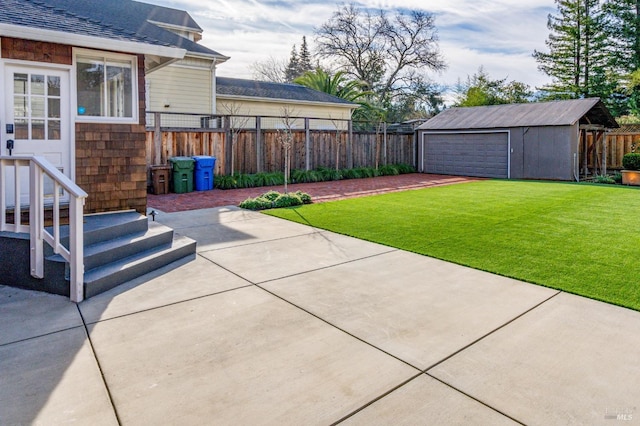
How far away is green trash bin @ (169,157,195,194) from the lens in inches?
436

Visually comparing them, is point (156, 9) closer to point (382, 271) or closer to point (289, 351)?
point (382, 271)

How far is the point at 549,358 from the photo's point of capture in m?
2.75

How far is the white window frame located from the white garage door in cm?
1385

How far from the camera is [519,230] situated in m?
6.46

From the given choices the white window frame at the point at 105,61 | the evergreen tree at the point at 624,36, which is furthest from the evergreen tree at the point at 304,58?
the white window frame at the point at 105,61

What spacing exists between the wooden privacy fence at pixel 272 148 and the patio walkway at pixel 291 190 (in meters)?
1.19

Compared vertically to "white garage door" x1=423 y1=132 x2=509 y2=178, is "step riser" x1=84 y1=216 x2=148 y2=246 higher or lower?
lower

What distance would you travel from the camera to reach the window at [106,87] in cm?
575

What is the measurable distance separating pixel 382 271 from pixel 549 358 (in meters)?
2.03

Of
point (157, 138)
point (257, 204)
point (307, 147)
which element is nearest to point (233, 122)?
point (307, 147)

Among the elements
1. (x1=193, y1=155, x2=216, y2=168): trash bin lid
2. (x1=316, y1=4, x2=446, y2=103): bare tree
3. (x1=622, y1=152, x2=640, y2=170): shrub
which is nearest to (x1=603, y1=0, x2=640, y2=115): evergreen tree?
(x1=316, y1=4, x2=446, y2=103): bare tree

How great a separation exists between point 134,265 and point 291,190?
7.67 metres

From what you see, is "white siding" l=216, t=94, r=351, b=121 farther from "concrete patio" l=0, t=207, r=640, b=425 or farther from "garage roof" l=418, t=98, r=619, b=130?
"concrete patio" l=0, t=207, r=640, b=425

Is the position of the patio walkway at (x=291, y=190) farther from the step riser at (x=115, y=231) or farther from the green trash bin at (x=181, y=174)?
the step riser at (x=115, y=231)
